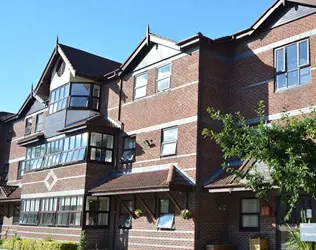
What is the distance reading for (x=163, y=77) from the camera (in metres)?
20.9

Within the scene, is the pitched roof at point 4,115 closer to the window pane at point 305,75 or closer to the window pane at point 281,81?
the window pane at point 281,81

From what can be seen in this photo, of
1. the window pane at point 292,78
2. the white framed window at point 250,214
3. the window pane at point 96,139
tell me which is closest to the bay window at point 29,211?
the window pane at point 96,139

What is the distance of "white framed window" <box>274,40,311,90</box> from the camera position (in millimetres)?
17344

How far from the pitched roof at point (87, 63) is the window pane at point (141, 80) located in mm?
2861

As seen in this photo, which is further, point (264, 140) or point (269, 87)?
point (269, 87)

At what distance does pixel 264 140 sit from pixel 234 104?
29.7 ft

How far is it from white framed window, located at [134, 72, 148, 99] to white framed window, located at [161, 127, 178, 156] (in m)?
2.72

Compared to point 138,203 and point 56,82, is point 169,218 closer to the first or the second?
point 138,203

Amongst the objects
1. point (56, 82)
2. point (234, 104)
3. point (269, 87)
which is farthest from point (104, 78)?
point (269, 87)

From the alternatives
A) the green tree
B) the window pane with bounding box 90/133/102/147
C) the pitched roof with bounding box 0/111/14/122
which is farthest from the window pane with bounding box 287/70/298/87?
the pitched roof with bounding box 0/111/14/122

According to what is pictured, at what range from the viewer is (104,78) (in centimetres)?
2439

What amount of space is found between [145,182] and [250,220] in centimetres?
450

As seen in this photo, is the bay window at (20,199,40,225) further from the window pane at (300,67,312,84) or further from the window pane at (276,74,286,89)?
the window pane at (300,67,312,84)

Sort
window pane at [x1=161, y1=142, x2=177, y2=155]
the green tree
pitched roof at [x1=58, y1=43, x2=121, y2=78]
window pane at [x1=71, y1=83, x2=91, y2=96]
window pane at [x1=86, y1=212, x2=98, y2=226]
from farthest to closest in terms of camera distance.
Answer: pitched roof at [x1=58, y1=43, x2=121, y2=78] < window pane at [x1=71, y1=83, x2=91, y2=96] < window pane at [x1=86, y1=212, x2=98, y2=226] < window pane at [x1=161, y1=142, x2=177, y2=155] < the green tree
